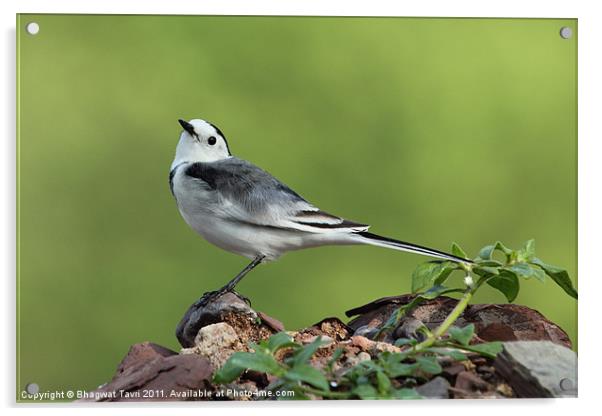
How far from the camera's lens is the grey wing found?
7.91 ft

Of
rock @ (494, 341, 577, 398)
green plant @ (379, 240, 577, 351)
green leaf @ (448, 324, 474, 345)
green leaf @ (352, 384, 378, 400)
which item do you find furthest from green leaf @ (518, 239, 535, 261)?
green leaf @ (352, 384, 378, 400)

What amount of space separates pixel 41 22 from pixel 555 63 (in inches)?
53.9

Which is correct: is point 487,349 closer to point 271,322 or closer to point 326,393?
point 326,393

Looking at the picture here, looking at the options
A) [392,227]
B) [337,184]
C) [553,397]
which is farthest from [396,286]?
[553,397]

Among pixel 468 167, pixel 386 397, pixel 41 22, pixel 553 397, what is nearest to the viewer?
pixel 386 397

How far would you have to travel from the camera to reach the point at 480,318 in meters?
2.33

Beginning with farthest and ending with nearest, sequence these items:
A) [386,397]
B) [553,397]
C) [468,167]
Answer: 1. [468,167]
2. [553,397]
3. [386,397]

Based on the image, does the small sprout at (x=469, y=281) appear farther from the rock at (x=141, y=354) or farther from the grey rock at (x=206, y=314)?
the rock at (x=141, y=354)

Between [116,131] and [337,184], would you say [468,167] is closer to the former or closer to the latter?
[337,184]

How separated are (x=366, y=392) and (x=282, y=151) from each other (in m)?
0.88

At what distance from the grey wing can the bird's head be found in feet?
0.23

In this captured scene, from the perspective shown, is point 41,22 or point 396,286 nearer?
point 41,22

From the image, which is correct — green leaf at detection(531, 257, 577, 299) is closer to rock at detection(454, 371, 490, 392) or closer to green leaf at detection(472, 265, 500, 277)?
green leaf at detection(472, 265, 500, 277)

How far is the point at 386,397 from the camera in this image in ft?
6.18
